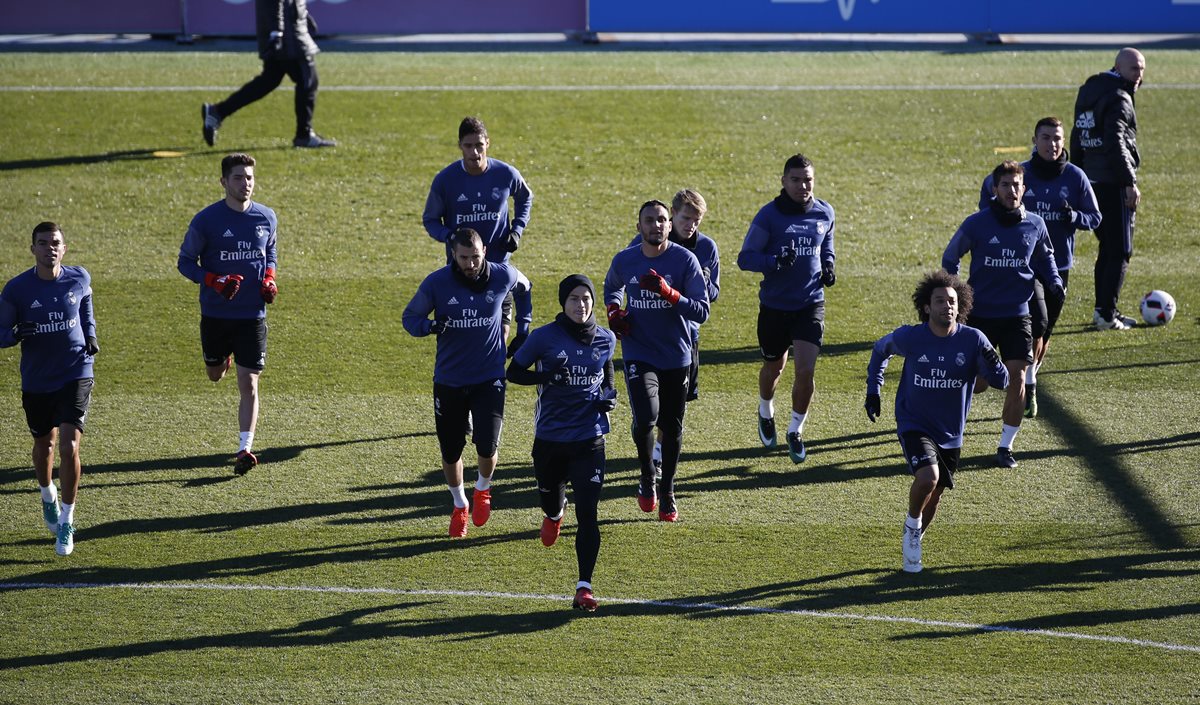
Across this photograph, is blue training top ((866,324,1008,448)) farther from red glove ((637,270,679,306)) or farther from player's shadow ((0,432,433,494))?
player's shadow ((0,432,433,494))

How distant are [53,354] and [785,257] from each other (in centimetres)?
504

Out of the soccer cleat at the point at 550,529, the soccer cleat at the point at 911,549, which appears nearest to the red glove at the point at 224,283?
the soccer cleat at the point at 550,529

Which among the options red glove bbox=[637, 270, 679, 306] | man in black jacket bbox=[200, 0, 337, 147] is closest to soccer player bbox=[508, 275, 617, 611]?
red glove bbox=[637, 270, 679, 306]

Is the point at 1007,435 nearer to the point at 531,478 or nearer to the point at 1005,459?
the point at 1005,459

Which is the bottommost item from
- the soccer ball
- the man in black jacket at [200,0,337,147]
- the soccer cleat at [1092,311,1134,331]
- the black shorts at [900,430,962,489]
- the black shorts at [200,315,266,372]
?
the soccer cleat at [1092,311,1134,331]

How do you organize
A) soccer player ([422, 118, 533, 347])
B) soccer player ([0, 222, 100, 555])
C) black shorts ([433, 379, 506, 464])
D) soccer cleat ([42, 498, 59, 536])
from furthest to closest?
soccer player ([422, 118, 533, 347]) → soccer cleat ([42, 498, 59, 536]) → black shorts ([433, 379, 506, 464]) → soccer player ([0, 222, 100, 555])

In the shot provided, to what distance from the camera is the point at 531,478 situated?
11008mm

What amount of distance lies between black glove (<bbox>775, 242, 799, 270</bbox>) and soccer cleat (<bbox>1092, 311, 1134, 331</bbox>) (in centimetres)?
499

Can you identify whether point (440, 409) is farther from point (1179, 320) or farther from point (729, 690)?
point (1179, 320)

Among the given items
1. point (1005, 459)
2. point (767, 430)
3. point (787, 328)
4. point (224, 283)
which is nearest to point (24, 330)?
point (224, 283)

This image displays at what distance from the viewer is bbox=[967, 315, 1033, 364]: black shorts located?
36.2ft

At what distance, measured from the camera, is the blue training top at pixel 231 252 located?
10773mm

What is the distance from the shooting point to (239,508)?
10391 millimetres

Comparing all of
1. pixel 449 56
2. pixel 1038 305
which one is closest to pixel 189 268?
pixel 1038 305
